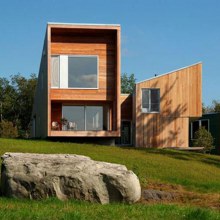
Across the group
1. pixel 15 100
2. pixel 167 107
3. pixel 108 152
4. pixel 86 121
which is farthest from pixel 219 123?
pixel 15 100

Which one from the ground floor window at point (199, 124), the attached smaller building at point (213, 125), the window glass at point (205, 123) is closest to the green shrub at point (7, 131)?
the ground floor window at point (199, 124)

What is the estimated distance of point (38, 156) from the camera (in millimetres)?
11875

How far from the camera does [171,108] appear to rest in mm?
→ 35875

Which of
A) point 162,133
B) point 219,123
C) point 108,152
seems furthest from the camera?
point 219,123

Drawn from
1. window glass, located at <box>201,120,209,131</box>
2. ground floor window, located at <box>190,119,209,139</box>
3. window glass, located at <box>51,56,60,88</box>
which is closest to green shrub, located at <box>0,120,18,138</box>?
ground floor window, located at <box>190,119,209,139</box>

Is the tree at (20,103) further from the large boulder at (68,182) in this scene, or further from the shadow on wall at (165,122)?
the large boulder at (68,182)

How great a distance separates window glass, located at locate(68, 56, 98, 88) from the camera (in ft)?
98.9

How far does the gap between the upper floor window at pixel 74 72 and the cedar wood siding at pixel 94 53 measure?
0.86ft

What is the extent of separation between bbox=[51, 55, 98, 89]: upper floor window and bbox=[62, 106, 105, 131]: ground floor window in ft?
6.68

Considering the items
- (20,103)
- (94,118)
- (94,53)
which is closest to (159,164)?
(94,118)

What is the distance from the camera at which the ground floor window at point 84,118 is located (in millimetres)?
31031

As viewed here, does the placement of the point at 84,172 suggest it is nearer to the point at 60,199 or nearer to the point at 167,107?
the point at 60,199

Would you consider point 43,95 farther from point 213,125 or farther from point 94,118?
point 213,125

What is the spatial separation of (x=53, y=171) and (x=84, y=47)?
66.0ft
